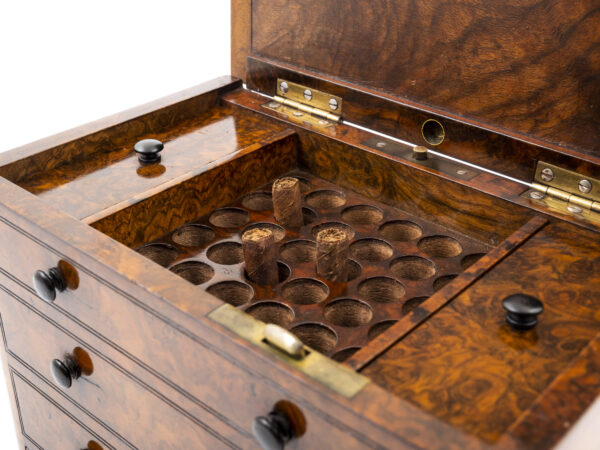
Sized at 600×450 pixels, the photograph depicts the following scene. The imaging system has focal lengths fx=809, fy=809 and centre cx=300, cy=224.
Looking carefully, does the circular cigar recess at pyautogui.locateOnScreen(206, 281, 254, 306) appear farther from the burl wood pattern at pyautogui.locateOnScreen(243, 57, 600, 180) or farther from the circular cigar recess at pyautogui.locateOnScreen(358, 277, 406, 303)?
the burl wood pattern at pyautogui.locateOnScreen(243, 57, 600, 180)

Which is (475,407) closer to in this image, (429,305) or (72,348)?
(429,305)

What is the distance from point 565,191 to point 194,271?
31.1 inches

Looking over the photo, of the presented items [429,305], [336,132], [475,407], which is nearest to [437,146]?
[336,132]

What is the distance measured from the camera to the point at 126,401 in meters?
1.65

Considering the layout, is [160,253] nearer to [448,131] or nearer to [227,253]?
[227,253]

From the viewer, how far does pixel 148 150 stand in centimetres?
187

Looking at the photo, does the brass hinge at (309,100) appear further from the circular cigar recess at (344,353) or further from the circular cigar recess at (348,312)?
the circular cigar recess at (344,353)

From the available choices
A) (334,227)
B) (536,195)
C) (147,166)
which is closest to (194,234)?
(147,166)

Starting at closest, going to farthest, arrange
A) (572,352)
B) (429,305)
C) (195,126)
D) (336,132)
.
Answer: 1. (572,352)
2. (429,305)
3. (336,132)
4. (195,126)

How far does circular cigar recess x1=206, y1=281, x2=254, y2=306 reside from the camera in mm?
1645

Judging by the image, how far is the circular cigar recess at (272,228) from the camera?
1786 millimetres

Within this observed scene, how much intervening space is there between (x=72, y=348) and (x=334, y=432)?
30.8 inches

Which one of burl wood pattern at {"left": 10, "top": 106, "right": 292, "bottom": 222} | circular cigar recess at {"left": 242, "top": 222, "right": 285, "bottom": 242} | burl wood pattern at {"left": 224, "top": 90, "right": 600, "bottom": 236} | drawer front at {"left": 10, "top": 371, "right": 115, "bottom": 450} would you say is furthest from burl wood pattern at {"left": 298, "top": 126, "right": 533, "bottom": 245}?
drawer front at {"left": 10, "top": 371, "right": 115, "bottom": 450}

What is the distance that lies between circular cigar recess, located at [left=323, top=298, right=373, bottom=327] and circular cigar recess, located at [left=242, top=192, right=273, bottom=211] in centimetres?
41
